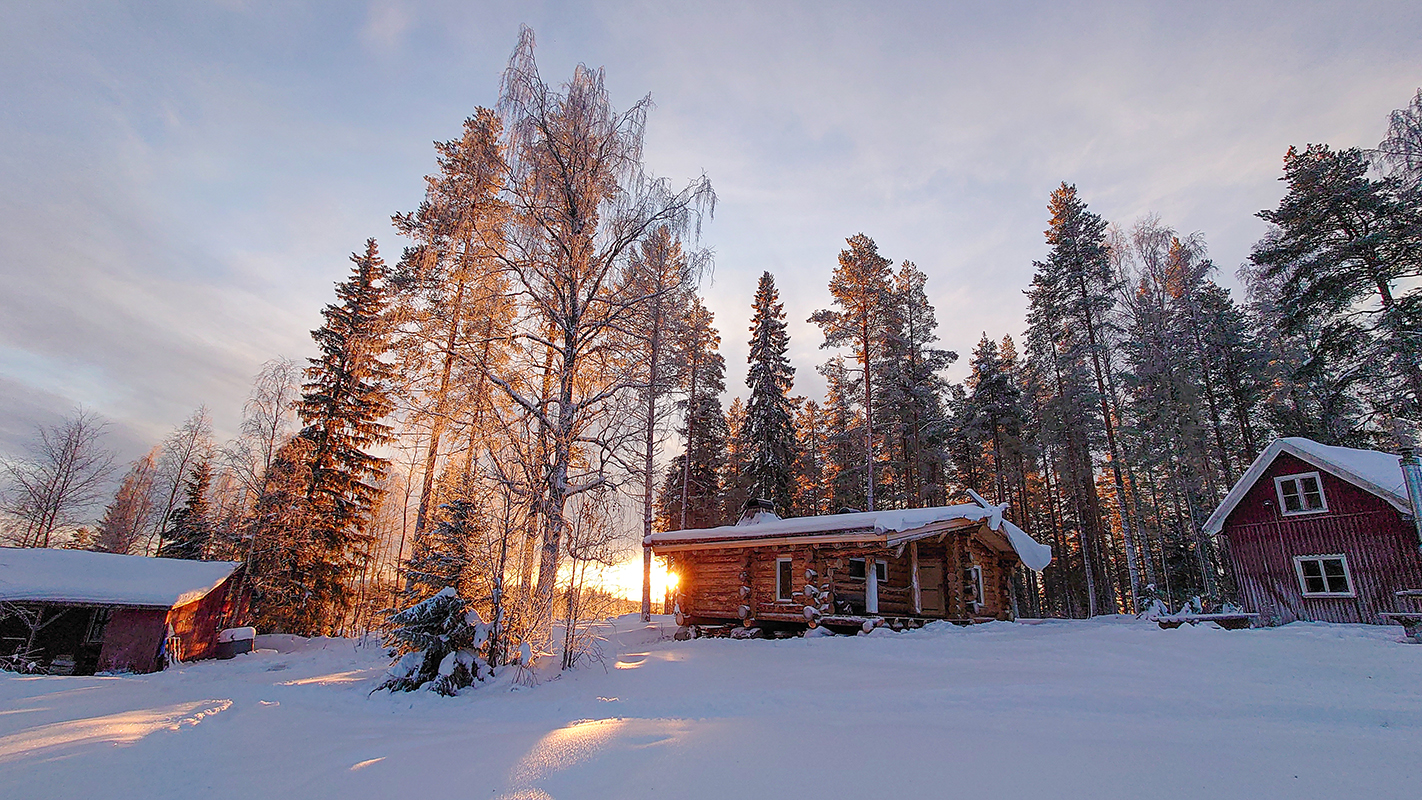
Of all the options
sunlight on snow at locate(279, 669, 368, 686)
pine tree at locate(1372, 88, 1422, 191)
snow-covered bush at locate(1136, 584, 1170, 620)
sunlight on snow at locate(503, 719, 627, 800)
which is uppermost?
pine tree at locate(1372, 88, 1422, 191)

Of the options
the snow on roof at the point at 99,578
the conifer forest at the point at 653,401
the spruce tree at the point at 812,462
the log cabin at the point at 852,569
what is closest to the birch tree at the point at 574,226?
the conifer forest at the point at 653,401

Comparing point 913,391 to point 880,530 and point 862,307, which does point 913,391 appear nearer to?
point 862,307

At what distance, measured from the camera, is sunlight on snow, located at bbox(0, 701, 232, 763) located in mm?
5125

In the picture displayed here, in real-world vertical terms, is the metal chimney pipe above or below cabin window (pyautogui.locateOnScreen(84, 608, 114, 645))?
above

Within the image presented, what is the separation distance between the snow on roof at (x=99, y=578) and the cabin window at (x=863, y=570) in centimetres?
1913

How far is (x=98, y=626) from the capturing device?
1648cm

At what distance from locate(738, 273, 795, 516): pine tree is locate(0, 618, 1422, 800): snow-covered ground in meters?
16.9

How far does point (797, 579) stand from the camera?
16.2m

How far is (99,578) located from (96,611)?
897 millimetres

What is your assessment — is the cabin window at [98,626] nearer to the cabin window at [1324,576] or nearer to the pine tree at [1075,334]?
the pine tree at [1075,334]

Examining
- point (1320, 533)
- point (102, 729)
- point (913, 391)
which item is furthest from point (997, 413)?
point (102, 729)

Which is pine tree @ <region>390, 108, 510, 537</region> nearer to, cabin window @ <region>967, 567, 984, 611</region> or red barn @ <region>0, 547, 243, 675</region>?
red barn @ <region>0, 547, 243, 675</region>

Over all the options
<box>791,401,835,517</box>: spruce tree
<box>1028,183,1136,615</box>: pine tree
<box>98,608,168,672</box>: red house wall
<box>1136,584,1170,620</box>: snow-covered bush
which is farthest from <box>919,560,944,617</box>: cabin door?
<box>98,608,168,672</box>: red house wall

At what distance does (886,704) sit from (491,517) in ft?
21.9
